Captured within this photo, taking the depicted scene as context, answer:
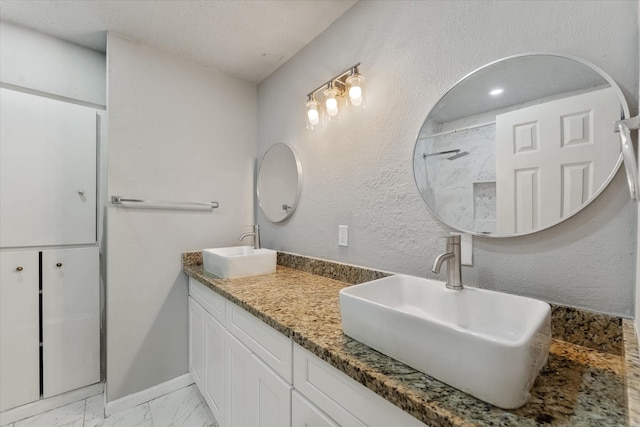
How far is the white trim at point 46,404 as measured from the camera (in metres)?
1.47

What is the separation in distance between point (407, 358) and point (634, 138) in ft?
2.64

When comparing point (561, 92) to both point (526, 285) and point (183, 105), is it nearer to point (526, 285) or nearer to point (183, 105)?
point (526, 285)

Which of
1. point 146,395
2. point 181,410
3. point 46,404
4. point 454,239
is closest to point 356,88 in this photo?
point 454,239

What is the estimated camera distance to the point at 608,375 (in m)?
0.59

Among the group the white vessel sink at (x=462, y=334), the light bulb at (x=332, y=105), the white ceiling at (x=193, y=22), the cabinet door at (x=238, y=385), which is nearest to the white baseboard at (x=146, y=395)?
the cabinet door at (x=238, y=385)

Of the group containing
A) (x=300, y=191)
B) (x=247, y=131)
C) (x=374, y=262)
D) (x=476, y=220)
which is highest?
(x=247, y=131)

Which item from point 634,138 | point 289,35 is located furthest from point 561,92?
point 289,35

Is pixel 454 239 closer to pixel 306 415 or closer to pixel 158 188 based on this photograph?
pixel 306 415

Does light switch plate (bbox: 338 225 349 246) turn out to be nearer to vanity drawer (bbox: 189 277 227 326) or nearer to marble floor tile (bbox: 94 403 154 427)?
vanity drawer (bbox: 189 277 227 326)

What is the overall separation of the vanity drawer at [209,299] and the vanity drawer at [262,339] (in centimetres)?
9

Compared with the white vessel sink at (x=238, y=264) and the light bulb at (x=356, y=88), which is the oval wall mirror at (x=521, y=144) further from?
the white vessel sink at (x=238, y=264)

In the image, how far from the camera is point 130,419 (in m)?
1.51

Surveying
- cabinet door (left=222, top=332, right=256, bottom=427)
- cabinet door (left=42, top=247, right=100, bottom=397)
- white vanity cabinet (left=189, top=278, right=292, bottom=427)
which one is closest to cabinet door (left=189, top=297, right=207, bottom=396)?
white vanity cabinet (left=189, top=278, right=292, bottom=427)

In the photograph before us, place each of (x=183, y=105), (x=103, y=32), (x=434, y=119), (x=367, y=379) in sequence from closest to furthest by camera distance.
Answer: (x=367, y=379)
(x=434, y=119)
(x=103, y=32)
(x=183, y=105)
